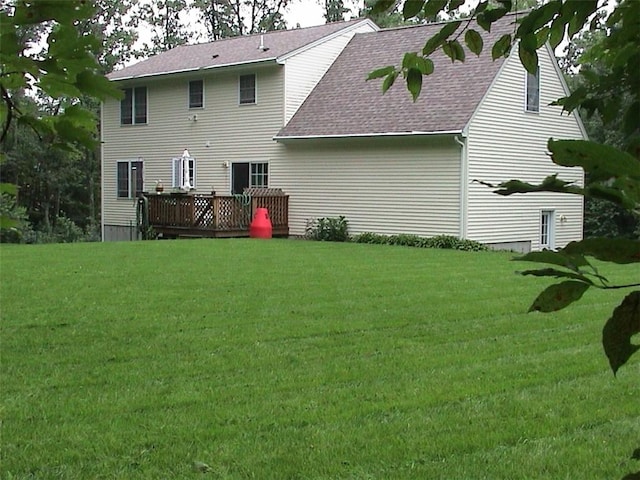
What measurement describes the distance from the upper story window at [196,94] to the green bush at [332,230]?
5538mm

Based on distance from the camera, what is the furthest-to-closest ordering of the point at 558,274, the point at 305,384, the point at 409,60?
the point at 305,384 → the point at 409,60 → the point at 558,274

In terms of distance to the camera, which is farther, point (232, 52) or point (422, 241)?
point (232, 52)

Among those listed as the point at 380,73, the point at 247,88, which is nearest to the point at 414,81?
the point at 380,73

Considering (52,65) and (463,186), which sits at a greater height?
(52,65)

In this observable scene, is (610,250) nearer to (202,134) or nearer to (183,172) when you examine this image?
(183,172)

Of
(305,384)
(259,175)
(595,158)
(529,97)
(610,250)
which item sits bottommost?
(305,384)

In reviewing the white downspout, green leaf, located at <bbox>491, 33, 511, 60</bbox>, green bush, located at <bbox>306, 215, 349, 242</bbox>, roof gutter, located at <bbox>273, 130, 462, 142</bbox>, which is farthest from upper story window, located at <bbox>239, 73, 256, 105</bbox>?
green leaf, located at <bbox>491, 33, 511, 60</bbox>

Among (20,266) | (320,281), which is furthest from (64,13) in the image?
(20,266)

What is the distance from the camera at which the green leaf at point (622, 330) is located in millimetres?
1026

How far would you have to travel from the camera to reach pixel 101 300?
9156 mm

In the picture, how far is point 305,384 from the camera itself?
544 cm

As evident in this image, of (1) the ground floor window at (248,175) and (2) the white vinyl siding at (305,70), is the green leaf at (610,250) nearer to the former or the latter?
(2) the white vinyl siding at (305,70)

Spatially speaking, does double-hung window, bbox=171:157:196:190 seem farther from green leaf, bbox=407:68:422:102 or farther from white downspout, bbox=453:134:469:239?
green leaf, bbox=407:68:422:102

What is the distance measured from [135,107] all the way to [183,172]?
3.26m
